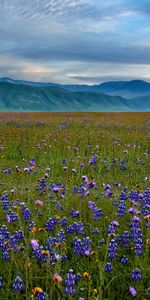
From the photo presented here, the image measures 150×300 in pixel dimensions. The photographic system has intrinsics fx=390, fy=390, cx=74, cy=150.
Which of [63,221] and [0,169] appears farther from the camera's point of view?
[0,169]

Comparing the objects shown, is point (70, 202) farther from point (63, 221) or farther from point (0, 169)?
point (0, 169)

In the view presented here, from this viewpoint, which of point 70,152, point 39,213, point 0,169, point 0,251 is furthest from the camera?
point 70,152

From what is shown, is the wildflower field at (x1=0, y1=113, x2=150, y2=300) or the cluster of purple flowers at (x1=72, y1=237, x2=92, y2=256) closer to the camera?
the wildflower field at (x1=0, y1=113, x2=150, y2=300)

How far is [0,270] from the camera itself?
13.3ft

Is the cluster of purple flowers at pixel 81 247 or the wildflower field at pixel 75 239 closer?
the wildflower field at pixel 75 239

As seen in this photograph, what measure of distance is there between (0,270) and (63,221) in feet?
3.73

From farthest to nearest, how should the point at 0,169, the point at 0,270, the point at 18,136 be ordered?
the point at 18,136 < the point at 0,169 < the point at 0,270

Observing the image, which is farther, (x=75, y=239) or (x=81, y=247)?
(x=75, y=239)

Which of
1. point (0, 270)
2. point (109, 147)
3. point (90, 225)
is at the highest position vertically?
point (109, 147)

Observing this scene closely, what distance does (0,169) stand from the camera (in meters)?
9.52

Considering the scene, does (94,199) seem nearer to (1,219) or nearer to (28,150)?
(1,219)

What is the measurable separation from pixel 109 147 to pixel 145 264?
30.7 feet

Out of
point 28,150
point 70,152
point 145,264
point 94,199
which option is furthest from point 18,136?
point 145,264

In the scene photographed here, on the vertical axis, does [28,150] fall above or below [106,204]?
above
